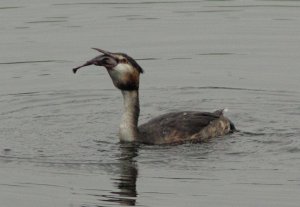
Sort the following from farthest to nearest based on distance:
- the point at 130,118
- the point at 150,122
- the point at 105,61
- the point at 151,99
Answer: the point at 151,99 < the point at 150,122 < the point at 130,118 < the point at 105,61

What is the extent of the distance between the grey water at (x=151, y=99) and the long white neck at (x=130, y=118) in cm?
19

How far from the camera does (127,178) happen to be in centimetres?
Answer: 1400

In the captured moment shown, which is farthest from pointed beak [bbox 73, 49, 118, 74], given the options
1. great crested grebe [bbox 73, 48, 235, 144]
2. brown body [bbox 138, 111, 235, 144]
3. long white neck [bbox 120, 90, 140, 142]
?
brown body [bbox 138, 111, 235, 144]

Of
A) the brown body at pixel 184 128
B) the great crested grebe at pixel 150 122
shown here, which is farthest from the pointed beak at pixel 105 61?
the brown body at pixel 184 128

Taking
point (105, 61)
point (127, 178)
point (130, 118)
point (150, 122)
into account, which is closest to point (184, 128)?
point (150, 122)

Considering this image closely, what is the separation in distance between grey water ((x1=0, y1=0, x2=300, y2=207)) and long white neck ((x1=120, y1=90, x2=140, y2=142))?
19 centimetres

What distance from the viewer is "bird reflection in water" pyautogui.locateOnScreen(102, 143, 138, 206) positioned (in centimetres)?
1308

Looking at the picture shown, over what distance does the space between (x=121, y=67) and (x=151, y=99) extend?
297 cm

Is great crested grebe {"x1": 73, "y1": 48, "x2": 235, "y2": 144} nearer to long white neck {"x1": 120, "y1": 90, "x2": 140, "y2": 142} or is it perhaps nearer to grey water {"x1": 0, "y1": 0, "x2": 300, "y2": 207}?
long white neck {"x1": 120, "y1": 90, "x2": 140, "y2": 142}

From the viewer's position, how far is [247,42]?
21.6 meters

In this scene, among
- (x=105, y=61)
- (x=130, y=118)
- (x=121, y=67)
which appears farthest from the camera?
(x=130, y=118)

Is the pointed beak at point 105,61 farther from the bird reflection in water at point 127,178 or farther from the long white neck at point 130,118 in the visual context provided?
the bird reflection in water at point 127,178

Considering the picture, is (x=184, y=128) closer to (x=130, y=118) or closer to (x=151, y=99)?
(x=130, y=118)

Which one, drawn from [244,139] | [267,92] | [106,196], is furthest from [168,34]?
[106,196]
